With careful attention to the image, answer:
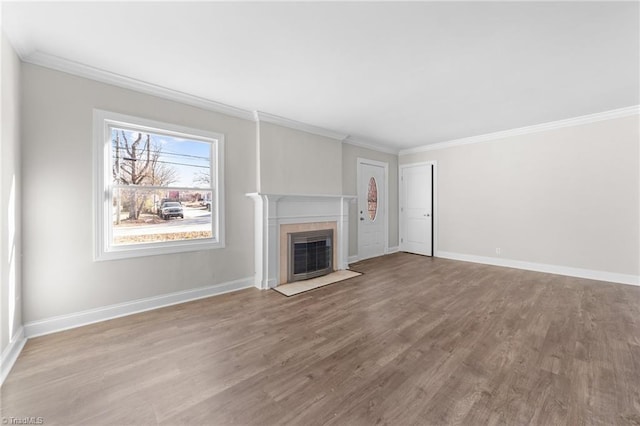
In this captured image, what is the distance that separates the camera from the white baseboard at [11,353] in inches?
69.9

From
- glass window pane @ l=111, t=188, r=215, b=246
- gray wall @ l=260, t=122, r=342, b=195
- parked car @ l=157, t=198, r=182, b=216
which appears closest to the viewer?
Result: glass window pane @ l=111, t=188, r=215, b=246

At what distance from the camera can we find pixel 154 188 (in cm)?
295

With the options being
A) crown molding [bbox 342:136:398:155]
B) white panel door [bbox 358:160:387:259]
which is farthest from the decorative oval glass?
crown molding [bbox 342:136:398:155]

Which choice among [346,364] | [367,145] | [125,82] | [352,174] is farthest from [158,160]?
[367,145]

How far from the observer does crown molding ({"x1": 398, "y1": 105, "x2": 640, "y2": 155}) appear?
144 inches

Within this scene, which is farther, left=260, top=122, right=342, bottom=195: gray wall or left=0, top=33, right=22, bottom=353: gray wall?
left=260, top=122, right=342, bottom=195: gray wall

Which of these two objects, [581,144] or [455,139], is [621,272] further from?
[455,139]

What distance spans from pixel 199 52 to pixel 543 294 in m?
4.87

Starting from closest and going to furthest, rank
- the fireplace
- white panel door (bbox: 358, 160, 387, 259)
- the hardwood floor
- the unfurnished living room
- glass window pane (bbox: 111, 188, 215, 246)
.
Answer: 1. the hardwood floor
2. the unfurnished living room
3. glass window pane (bbox: 111, 188, 215, 246)
4. the fireplace
5. white panel door (bbox: 358, 160, 387, 259)

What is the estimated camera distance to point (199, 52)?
7.41ft

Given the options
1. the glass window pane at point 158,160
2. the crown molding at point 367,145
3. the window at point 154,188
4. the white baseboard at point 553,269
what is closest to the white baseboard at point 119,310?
the window at point 154,188

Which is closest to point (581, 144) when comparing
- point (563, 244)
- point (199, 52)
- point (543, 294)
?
point (563, 244)

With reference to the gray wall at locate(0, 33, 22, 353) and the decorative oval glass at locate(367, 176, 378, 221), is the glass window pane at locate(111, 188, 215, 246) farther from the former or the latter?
the decorative oval glass at locate(367, 176, 378, 221)

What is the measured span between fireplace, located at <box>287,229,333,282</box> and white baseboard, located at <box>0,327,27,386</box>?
→ 2693 mm
